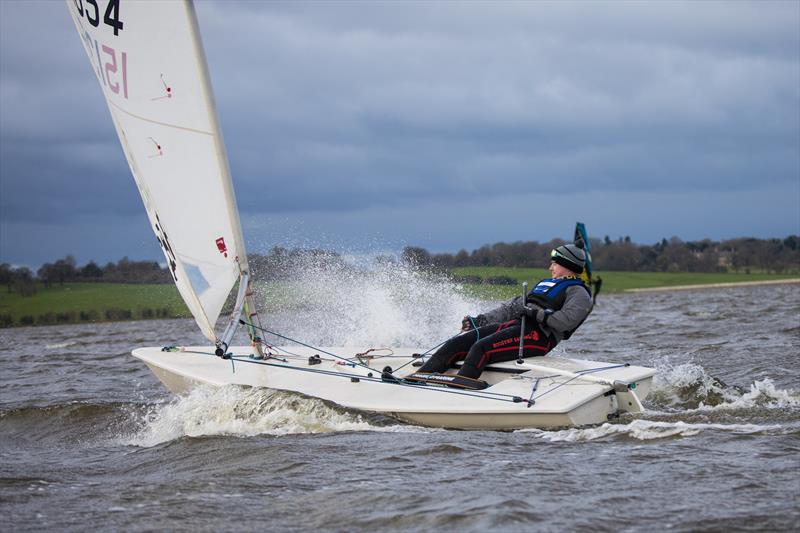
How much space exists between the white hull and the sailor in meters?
0.20

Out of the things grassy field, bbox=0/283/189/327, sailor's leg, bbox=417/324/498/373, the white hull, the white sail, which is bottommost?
grassy field, bbox=0/283/189/327

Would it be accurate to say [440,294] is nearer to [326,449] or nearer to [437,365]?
[437,365]

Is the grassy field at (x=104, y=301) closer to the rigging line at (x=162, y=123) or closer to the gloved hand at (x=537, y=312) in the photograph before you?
the gloved hand at (x=537, y=312)

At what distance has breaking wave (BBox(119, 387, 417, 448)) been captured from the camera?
805 cm

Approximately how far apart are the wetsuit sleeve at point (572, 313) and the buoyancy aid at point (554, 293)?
0.08m

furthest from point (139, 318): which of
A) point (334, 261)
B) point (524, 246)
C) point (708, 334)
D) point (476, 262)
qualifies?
point (708, 334)

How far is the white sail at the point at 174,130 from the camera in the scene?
8500 millimetres

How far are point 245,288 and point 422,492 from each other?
12.6 ft

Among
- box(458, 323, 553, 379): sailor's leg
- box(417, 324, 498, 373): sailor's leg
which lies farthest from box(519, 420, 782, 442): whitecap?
box(417, 324, 498, 373): sailor's leg

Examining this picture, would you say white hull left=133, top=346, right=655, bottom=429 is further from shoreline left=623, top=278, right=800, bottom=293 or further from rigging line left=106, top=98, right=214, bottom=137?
shoreline left=623, top=278, right=800, bottom=293

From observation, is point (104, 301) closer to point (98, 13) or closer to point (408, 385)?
point (98, 13)

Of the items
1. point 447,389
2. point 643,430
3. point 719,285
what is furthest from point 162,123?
point 719,285

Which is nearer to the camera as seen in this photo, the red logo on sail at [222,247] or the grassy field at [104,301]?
the red logo on sail at [222,247]

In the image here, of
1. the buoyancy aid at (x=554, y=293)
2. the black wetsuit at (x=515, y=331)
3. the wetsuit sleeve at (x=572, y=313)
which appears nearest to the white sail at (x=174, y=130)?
the black wetsuit at (x=515, y=331)
